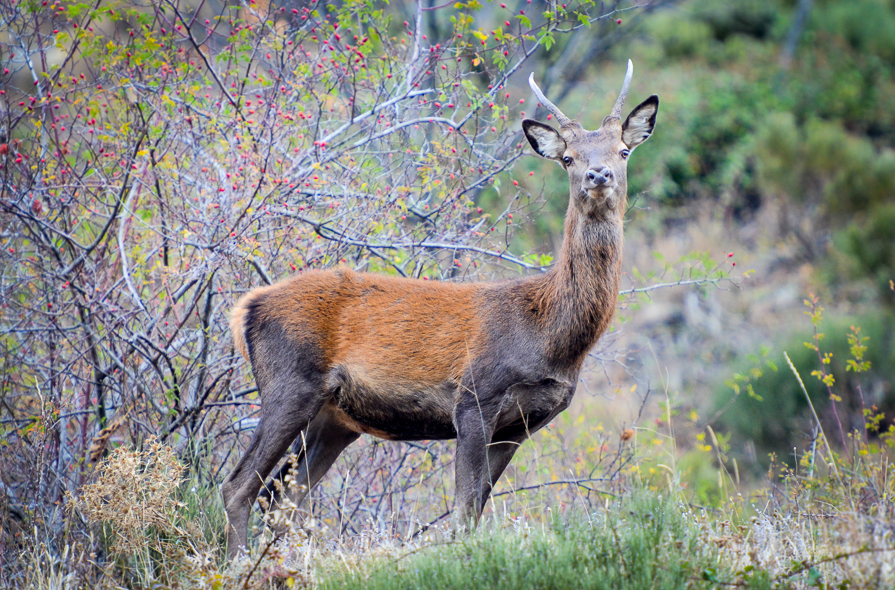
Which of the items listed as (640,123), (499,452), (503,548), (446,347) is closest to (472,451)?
(499,452)

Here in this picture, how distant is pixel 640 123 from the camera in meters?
5.58

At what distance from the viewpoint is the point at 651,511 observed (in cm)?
411

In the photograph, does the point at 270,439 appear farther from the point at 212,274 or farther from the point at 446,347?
the point at 212,274

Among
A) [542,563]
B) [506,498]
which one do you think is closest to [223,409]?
[506,498]

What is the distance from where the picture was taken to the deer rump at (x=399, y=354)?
4898 mm

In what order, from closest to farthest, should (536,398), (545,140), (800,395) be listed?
(536,398), (545,140), (800,395)

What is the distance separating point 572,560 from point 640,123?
3053 millimetres

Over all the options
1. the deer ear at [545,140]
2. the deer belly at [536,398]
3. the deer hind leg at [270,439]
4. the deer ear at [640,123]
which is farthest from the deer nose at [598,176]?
the deer hind leg at [270,439]

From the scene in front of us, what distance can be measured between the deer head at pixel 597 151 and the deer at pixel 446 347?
0.01 metres

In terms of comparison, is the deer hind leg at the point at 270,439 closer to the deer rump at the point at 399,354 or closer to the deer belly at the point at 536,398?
the deer rump at the point at 399,354

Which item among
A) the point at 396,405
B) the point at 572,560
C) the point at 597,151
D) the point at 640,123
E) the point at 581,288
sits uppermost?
the point at 640,123

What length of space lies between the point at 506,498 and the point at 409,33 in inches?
154

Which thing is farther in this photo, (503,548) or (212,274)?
(212,274)

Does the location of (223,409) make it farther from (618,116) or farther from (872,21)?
(872,21)
